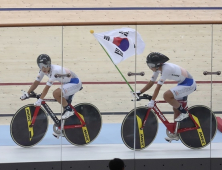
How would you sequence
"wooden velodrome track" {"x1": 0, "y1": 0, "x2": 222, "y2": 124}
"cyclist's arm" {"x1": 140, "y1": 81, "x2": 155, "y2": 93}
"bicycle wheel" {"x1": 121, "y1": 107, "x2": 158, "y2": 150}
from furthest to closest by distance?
"bicycle wheel" {"x1": 121, "y1": 107, "x2": 158, "y2": 150}, "cyclist's arm" {"x1": 140, "y1": 81, "x2": 155, "y2": 93}, "wooden velodrome track" {"x1": 0, "y1": 0, "x2": 222, "y2": 124}

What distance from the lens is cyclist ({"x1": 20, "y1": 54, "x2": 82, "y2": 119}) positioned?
578 cm

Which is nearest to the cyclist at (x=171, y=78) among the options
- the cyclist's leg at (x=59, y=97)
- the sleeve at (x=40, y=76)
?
the cyclist's leg at (x=59, y=97)

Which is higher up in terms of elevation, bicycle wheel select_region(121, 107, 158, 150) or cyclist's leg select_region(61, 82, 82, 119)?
cyclist's leg select_region(61, 82, 82, 119)

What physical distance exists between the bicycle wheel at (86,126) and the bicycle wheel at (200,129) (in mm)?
986

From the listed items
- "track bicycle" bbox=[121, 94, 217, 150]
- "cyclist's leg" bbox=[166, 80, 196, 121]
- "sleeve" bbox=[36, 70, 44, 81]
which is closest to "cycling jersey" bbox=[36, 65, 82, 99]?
"sleeve" bbox=[36, 70, 44, 81]

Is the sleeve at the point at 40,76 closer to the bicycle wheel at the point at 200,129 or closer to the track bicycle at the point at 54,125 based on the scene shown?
the track bicycle at the point at 54,125

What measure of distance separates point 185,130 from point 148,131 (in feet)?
1.43

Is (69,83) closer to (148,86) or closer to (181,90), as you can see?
(148,86)

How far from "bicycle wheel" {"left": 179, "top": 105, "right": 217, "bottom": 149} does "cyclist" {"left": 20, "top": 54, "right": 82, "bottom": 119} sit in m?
1.31

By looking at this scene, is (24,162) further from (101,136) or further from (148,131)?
(148,131)

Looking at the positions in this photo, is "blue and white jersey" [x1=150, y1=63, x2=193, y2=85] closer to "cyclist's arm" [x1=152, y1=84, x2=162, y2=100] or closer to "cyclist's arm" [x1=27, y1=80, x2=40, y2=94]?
"cyclist's arm" [x1=152, y1=84, x2=162, y2=100]

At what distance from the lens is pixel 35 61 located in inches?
227

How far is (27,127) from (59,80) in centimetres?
65
